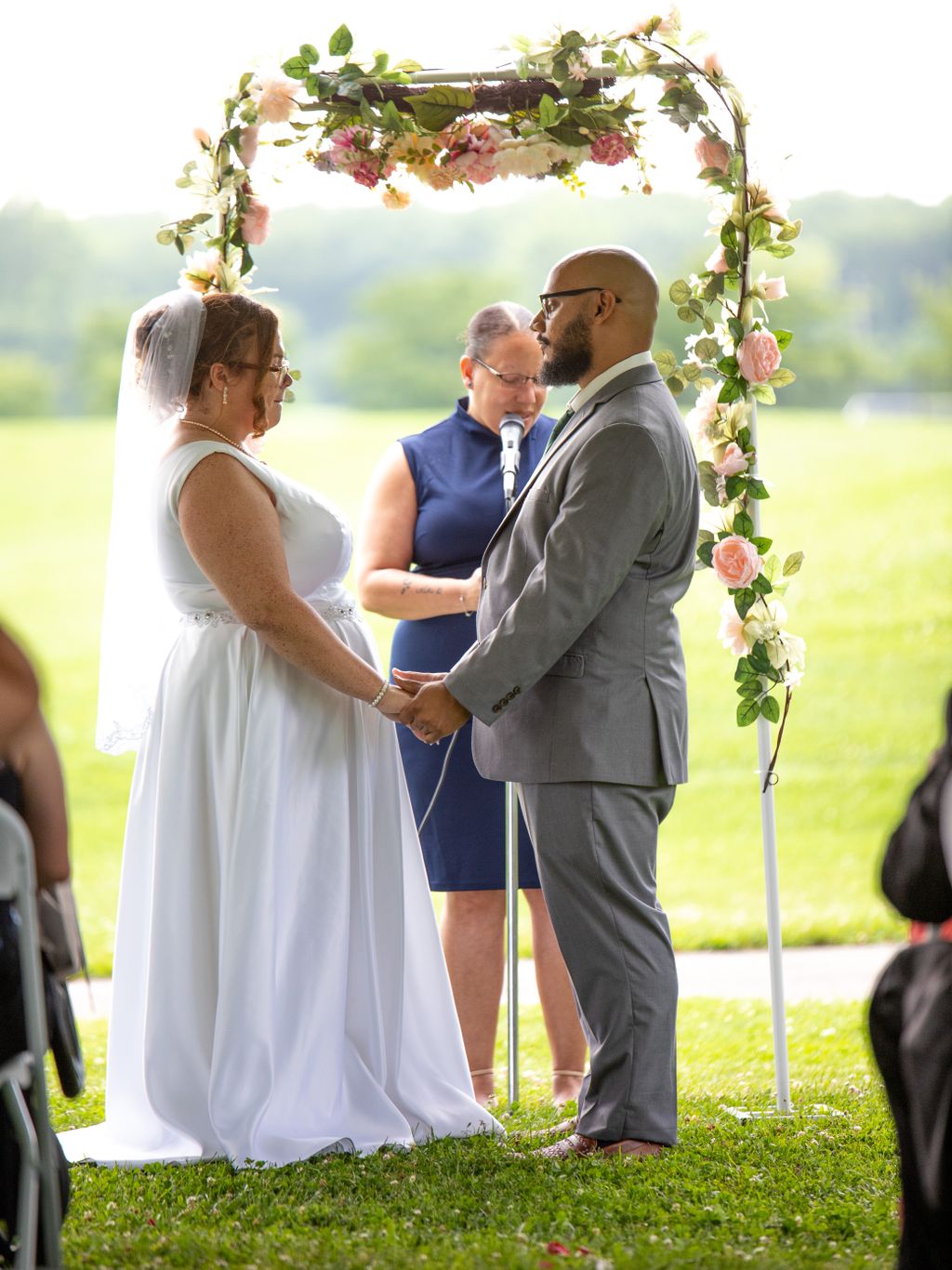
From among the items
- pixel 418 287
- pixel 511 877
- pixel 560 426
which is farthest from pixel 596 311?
pixel 418 287

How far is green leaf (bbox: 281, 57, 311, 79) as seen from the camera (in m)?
3.90

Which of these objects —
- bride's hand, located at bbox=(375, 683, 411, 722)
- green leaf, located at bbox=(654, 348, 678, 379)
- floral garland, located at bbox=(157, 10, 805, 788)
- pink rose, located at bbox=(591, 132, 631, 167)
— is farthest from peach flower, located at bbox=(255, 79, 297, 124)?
bride's hand, located at bbox=(375, 683, 411, 722)

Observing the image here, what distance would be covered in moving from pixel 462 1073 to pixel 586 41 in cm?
256

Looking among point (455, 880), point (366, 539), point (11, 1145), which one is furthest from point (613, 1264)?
point (366, 539)

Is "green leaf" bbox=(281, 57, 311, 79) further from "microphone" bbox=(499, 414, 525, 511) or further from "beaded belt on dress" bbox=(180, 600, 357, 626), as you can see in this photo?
"beaded belt on dress" bbox=(180, 600, 357, 626)

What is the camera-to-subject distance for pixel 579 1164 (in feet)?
10.6

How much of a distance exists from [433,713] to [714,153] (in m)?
1.59

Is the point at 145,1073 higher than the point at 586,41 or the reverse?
the reverse

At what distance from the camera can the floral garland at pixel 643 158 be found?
12.3 feet

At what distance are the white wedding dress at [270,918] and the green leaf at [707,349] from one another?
103 centimetres

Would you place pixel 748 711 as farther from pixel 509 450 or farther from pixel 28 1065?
pixel 28 1065

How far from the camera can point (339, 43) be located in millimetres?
3834

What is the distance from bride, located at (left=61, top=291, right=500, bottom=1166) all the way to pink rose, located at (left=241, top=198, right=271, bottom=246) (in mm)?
662

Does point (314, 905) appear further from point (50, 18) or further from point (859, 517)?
point (859, 517)
